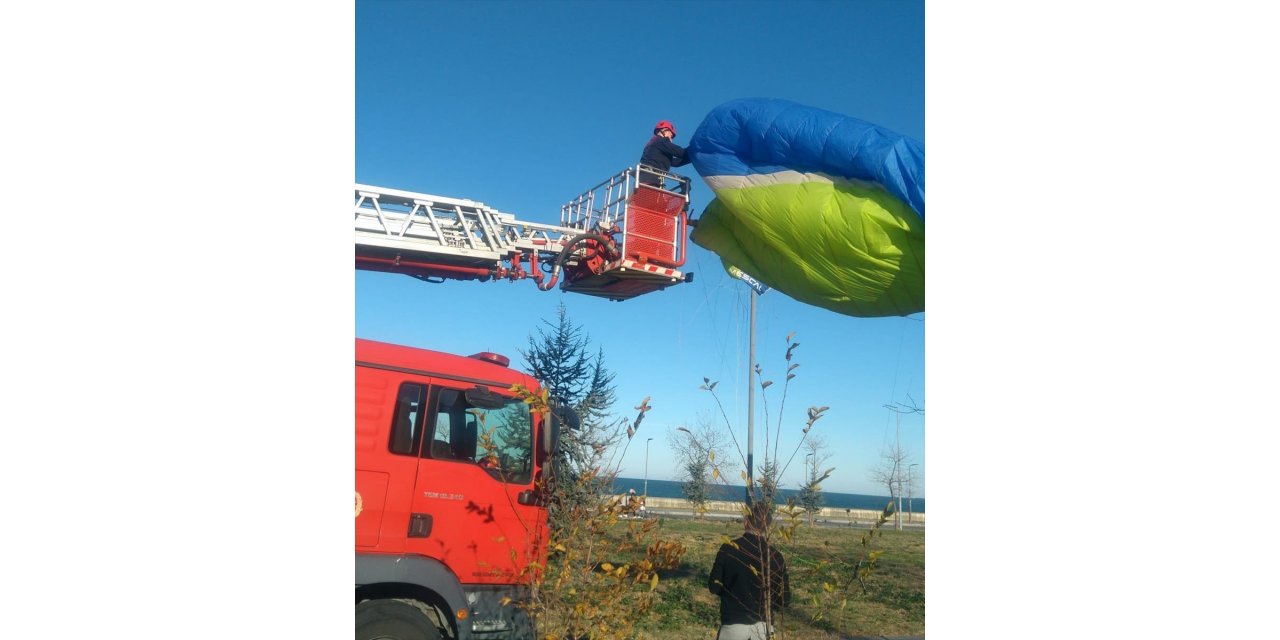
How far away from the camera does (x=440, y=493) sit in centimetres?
427

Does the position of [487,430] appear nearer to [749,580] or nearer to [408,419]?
[408,419]

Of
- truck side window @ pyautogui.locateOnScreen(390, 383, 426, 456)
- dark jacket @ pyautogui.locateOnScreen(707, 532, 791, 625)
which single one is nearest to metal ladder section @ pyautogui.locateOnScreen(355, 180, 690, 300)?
truck side window @ pyautogui.locateOnScreen(390, 383, 426, 456)

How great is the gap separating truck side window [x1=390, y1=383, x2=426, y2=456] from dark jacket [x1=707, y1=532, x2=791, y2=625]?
175 centimetres

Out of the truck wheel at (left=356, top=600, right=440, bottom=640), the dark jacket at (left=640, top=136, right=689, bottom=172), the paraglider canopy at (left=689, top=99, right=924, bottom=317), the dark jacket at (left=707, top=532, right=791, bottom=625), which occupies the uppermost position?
the dark jacket at (left=640, top=136, right=689, bottom=172)

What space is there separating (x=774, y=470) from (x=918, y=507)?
0.56m

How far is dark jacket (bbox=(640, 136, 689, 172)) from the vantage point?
4.00 m

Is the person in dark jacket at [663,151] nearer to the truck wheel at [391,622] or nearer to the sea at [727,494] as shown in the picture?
the sea at [727,494]

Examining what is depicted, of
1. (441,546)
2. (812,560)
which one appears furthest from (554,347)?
(812,560)

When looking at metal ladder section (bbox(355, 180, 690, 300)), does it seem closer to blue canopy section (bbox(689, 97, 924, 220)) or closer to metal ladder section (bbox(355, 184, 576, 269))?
metal ladder section (bbox(355, 184, 576, 269))

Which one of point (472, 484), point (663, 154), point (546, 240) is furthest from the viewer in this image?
point (546, 240)

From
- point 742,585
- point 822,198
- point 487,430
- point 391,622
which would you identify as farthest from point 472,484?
point 822,198

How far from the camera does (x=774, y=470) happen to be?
2.71m

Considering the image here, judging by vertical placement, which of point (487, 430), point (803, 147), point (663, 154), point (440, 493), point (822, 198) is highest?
point (663, 154)

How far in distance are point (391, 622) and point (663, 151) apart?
2745 millimetres
